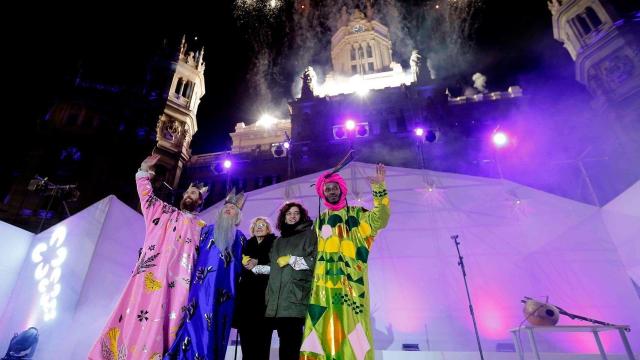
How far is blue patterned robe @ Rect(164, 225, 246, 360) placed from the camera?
2617 millimetres

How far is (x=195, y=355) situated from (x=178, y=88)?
79.1 ft

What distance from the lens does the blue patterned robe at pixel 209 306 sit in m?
2.62

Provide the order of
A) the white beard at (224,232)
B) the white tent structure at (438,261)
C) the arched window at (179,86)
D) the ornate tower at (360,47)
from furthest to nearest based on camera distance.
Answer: the ornate tower at (360,47), the arched window at (179,86), the white tent structure at (438,261), the white beard at (224,232)

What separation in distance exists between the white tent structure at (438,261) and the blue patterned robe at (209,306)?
363 centimetres

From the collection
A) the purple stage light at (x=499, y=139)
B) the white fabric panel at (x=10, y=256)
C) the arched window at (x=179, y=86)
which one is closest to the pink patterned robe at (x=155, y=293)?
the white fabric panel at (x=10, y=256)

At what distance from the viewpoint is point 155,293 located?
2840 mm

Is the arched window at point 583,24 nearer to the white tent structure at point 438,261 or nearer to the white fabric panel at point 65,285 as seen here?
the white tent structure at point 438,261

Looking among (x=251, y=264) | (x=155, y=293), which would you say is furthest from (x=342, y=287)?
(x=155, y=293)

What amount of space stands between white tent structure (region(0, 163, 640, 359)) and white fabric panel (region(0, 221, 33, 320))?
0.02 m

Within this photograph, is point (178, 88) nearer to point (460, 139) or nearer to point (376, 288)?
point (460, 139)

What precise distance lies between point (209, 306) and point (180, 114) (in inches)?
873

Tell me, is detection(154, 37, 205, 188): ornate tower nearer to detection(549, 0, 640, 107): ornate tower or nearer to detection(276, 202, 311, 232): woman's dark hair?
detection(276, 202, 311, 232): woman's dark hair

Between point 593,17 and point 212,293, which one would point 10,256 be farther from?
point 593,17

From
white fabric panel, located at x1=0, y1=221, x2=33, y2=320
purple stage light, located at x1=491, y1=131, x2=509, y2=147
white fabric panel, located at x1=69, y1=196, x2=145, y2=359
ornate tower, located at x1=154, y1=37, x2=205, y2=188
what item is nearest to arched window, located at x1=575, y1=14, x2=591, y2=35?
purple stage light, located at x1=491, y1=131, x2=509, y2=147
